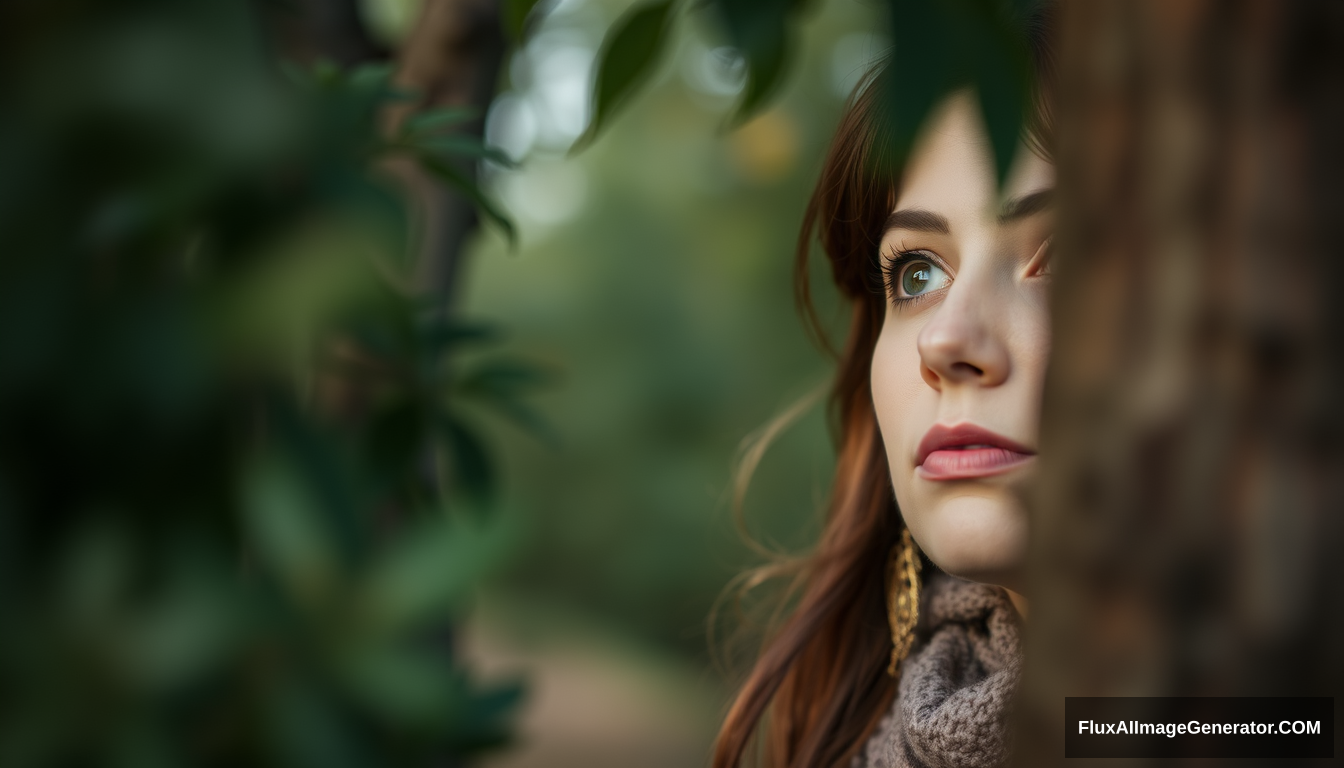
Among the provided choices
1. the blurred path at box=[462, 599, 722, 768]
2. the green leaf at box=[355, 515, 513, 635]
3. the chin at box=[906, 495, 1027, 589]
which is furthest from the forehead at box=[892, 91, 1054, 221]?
the blurred path at box=[462, 599, 722, 768]

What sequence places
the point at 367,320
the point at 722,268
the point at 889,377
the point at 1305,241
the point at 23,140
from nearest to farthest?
the point at 1305,241 < the point at 23,140 < the point at 367,320 < the point at 889,377 < the point at 722,268

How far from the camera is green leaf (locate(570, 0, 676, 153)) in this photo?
0.51 m

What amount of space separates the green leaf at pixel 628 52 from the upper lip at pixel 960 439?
576mm

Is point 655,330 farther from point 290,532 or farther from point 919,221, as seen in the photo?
point 290,532

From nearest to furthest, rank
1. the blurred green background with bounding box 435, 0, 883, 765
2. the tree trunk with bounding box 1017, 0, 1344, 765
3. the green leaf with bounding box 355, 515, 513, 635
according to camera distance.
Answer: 1. the tree trunk with bounding box 1017, 0, 1344, 765
2. the green leaf with bounding box 355, 515, 513, 635
3. the blurred green background with bounding box 435, 0, 883, 765

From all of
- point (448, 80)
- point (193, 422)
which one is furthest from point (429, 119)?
point (448, 80)

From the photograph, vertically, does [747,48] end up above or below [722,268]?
below

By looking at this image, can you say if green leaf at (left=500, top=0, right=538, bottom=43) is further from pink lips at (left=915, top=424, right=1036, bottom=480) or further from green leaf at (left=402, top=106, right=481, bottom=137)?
pink lips at (left=915, top=424, right=1036, bottom=480)

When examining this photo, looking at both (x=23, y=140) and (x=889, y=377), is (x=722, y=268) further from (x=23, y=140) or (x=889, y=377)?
(x=23, y=140)

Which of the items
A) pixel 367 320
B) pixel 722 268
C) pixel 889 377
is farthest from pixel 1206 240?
pixel 722 268

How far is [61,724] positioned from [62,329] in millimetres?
201

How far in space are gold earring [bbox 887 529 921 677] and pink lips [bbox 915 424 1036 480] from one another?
262mm

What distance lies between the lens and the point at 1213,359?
1.35 ft

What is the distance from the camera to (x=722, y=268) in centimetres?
641
